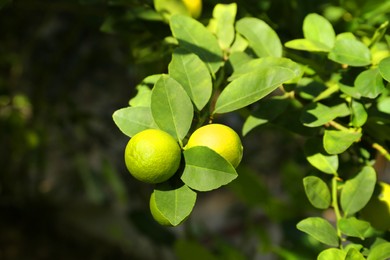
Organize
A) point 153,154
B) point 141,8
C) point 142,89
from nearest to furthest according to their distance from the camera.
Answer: point 153,154 < point 142,89 < point 141,8

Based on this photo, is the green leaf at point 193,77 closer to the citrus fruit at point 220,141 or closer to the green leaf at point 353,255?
the citrus fruit at point 220,141

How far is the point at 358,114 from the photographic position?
1.97 ft

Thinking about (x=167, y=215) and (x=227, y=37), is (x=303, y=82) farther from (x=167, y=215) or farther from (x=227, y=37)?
(x=167, y=215)

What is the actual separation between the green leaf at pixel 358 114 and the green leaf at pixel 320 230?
0.11m

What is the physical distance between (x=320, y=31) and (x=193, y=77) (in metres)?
0.18

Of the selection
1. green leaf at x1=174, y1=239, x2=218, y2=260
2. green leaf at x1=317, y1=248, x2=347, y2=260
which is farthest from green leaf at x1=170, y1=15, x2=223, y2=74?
green leaf at x1=174, y1=239, x2=218, y2=260

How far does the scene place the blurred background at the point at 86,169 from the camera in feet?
4.11

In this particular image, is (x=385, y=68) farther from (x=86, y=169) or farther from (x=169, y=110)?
(x=86, y=169)

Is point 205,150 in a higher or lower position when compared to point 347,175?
higher

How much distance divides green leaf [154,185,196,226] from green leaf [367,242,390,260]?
174 millimetres

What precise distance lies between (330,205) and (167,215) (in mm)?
230

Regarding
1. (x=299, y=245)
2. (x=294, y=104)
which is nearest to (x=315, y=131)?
(x=294, y=104)

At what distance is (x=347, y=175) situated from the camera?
27.4 inches

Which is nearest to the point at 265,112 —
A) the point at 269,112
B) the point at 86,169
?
the point at 269,112
